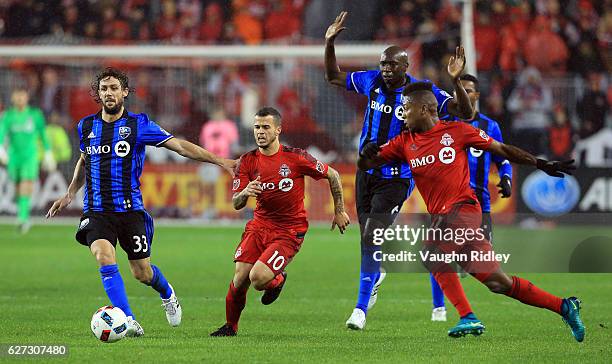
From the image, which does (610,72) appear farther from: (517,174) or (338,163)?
(338,163)

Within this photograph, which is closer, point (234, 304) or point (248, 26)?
point (234, 304)

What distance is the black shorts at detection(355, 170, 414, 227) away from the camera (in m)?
10.4

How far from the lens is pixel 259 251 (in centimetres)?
946

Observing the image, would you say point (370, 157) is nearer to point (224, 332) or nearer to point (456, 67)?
point (456, 67)

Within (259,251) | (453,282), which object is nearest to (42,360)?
(259,251)

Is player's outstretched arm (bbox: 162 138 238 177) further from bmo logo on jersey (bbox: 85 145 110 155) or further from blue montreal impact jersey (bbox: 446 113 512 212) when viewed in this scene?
blue montreal impact jersey (bbox: 446 113 512 212)

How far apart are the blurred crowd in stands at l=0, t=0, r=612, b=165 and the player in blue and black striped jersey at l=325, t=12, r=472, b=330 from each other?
1155 centimetres

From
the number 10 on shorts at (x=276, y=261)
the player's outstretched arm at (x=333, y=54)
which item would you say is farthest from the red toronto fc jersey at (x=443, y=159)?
the player's outstretched arm at (x=333, y=54)

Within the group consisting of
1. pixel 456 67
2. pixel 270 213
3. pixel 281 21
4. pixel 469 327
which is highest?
pixel 281 21

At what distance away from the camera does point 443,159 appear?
8.83 meters

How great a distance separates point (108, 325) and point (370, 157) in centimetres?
226

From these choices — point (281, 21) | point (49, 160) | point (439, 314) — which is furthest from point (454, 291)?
point (281, 21)

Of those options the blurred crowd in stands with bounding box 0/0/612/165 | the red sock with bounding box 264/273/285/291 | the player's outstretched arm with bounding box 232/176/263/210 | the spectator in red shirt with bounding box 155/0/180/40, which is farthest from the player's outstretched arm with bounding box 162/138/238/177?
the spectator in red shirt with bounding box 155/0/180/40

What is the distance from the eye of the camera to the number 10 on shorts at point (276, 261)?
30.4 feet
